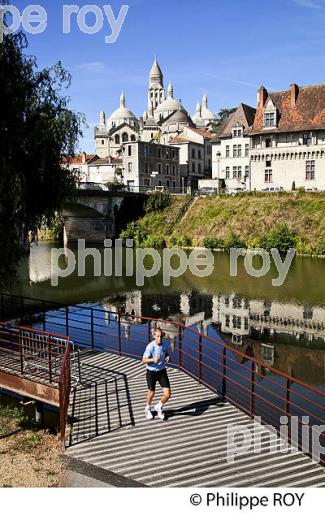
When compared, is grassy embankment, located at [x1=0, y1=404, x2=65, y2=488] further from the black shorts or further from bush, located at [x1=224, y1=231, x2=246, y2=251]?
bush, located at [x1=224, y1=231, x2=246, y2=251]

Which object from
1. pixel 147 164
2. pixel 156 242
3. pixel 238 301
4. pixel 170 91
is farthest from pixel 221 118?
pixel 238 301

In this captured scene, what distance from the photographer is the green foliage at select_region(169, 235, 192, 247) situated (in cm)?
5650

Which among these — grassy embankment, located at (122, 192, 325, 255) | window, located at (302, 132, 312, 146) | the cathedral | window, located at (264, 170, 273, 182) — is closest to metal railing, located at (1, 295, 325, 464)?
grassy embankment, located at (122, 192, 325, 255)

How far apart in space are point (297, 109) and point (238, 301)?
3949cm

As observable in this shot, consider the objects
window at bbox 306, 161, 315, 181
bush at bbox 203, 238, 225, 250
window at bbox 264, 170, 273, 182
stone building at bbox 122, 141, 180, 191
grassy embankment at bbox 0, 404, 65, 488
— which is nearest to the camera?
grassy embankment at bbox 0, 404, 65, 488

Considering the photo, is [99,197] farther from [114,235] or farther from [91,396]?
[91,396]

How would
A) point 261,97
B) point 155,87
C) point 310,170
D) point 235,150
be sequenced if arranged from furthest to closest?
1. point 155,87
2. point 235,150
3. point 261,97
4. point 310,170

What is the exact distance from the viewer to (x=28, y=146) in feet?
55.5

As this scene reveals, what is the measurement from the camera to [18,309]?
25203mm

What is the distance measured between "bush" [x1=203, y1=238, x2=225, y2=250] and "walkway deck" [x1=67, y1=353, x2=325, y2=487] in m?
41.5

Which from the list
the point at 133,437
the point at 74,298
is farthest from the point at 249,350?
the point at 74,298

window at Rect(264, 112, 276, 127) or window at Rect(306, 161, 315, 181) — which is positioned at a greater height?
window at Rect(264, 112, 276, 127)

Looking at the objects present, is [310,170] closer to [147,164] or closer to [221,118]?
[147,164]

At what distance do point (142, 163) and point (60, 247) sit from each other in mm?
21007
